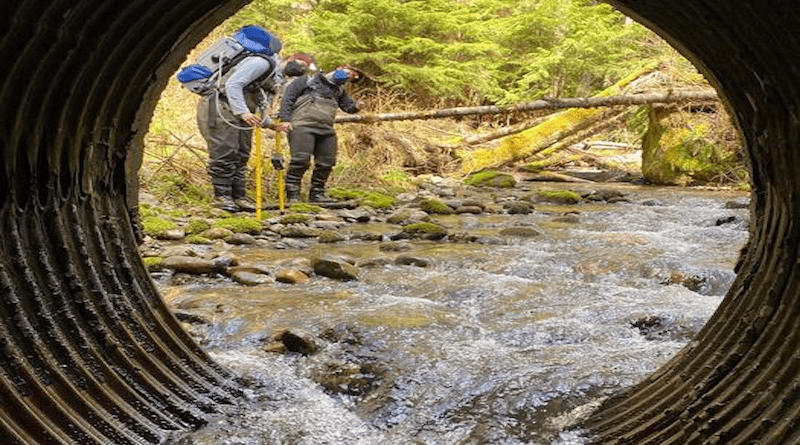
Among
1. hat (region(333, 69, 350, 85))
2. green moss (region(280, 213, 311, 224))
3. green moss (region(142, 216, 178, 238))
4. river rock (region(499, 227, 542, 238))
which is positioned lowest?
green moss (region(142, 216, 178, 238))

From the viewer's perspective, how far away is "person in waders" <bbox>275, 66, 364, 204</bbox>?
12445mm

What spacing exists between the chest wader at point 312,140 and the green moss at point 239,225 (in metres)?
2.35

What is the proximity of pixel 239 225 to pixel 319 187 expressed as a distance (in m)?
3.04

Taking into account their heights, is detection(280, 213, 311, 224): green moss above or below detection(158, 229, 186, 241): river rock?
above

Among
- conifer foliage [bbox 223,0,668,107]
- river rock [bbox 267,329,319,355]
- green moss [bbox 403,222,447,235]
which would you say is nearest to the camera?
river rock [bbox 267,329,319,355]

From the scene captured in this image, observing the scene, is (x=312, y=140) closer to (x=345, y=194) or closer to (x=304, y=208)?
(x=304, y=208)

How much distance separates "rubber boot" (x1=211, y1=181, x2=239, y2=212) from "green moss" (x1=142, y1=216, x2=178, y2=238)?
147 centimetres

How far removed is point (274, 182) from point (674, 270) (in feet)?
25.6

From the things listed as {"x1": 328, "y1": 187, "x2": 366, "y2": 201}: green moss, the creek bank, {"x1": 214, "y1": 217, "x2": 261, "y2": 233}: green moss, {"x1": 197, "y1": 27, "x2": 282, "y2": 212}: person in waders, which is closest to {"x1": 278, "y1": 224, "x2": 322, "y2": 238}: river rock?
the creek bank

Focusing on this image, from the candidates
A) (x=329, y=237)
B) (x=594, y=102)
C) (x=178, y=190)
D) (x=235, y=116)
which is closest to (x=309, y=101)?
(x=235, y=116)

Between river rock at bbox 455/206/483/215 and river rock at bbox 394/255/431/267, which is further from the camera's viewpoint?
river rock at bbox 455/206/483/215

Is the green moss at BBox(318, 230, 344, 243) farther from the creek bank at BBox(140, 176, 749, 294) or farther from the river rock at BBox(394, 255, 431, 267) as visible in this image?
the river rock at BBox(394, 255, 431, 267)

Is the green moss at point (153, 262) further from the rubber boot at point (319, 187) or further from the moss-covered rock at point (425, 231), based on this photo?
the rubber boot at point (319, 187)

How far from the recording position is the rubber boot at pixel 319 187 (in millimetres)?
13109
